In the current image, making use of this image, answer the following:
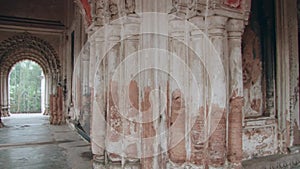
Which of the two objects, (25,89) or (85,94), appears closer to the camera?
(85,94)

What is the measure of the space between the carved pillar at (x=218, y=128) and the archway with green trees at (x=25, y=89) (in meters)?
21.7

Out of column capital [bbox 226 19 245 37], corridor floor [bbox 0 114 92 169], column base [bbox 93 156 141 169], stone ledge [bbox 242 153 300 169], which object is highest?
column capital [bbox 226 19 245 37]

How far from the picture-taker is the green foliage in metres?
23.7

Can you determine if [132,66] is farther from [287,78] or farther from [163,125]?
[287,78]

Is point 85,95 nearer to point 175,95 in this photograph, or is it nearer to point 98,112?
point 98,112

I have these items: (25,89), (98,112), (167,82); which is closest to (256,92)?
(167,82)

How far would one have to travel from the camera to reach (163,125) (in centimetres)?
301

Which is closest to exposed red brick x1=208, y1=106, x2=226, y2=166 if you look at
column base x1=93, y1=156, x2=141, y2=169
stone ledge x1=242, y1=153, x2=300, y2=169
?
column base x1=93, y1=156, x2=141, y2=169

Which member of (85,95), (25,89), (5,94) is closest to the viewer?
(85,95)

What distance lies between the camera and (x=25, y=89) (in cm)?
2586

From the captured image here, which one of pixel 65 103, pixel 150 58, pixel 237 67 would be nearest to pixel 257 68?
pixel 237 67

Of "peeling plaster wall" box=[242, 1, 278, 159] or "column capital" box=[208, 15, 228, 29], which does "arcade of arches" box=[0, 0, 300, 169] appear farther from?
"peeling plaster wall" box=[242, 1, 278, 159]

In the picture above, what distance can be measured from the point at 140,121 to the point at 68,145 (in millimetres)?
2696

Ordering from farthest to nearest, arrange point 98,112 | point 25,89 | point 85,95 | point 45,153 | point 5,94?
1. point 25,89
2. point 5,94
3. point 85,95
4. point 45,153
5. point 98,112
